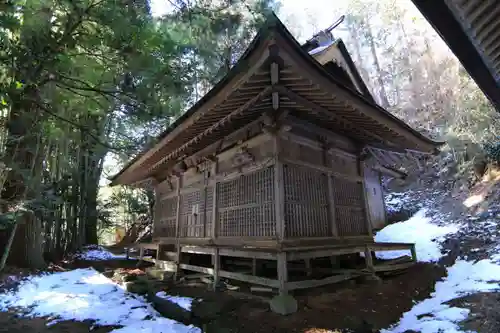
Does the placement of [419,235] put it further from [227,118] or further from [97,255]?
[97,255]

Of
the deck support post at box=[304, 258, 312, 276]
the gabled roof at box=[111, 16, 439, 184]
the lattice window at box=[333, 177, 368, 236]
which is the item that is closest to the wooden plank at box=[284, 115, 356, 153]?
the gabled roof at box=[111, 16, 439, 184]

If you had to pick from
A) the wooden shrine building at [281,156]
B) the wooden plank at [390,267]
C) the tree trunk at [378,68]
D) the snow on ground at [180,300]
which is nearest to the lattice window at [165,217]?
the wooden shrine building at [281,156]

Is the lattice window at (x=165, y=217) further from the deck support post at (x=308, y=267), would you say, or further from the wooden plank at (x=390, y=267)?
the wooden plank at (x=390, y=267)

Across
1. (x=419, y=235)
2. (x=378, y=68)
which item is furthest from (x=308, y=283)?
(x=378, y=68)

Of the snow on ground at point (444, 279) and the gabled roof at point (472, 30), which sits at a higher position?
the gabled roof at point (472, 30)

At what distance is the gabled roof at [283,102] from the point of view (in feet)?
13.6

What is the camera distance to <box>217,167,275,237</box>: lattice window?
623 centimetres

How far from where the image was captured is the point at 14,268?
8.90m

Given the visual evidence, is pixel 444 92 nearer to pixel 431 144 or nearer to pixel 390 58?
pixel 390 58

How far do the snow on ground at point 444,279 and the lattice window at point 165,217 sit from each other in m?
7.60

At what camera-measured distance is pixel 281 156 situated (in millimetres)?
6113

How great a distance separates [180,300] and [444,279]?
22.4ft

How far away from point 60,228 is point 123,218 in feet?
25.1

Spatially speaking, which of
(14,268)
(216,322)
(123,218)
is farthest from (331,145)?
(123,218)
